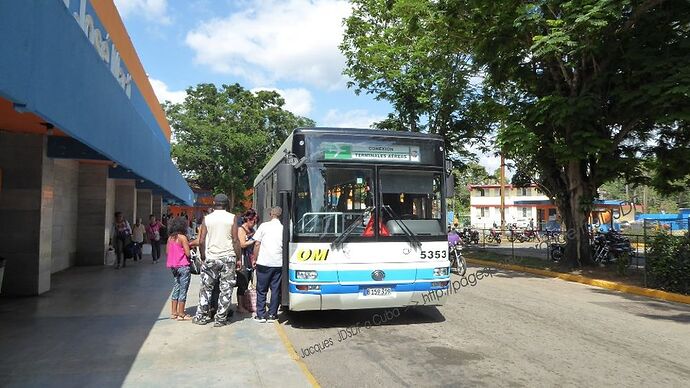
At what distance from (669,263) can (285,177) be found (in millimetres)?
9703

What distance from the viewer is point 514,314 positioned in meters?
8.83

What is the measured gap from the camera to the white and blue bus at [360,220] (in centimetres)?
725

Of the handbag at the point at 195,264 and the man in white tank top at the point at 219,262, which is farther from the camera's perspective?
the handbag at the point at 195,264

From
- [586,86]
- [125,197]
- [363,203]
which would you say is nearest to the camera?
[363,203]

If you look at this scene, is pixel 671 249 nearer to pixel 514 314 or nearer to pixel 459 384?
pixel 514 314

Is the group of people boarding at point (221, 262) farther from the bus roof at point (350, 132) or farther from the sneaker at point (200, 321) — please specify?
the bus roof at point (350, 132)

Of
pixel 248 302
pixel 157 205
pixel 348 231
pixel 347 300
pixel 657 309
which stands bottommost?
pixel 657 309

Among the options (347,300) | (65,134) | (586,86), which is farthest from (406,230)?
(586,86)

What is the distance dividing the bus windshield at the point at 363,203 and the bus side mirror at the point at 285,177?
0.83 ft

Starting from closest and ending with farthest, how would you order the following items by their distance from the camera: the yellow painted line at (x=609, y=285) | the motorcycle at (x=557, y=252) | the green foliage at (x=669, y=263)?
the yellow painted line at (x=609, y=285) < the green foliage at (x=669, y=263) < the motorcycle at (x=557, y=252)

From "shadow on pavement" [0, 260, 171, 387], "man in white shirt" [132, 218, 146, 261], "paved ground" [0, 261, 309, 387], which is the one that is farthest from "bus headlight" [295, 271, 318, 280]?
"man in white shirt" [132, 218, 146, 261]

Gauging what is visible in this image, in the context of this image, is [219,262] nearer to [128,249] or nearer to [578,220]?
[128,249]

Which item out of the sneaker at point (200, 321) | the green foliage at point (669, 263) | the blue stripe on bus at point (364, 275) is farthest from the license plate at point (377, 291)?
the green foliage at point (669, 263)

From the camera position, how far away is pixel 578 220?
16078mm
